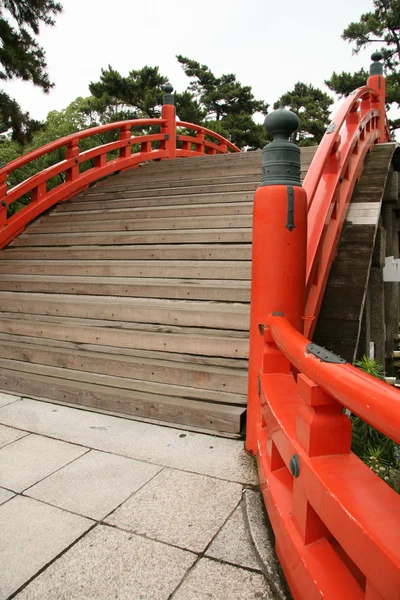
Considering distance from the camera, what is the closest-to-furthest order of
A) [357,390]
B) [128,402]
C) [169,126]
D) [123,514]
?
1. [357,390]
2. [123,514]
3. [128,402]
4. [169,126]

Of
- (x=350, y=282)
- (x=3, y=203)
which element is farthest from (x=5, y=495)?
(x=3, y=203)

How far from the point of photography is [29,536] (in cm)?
195

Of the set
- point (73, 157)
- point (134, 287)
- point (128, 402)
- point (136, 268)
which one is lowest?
point (128, 402)

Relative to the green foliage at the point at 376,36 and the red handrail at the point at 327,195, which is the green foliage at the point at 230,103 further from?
the red handrail at the point at 327,195

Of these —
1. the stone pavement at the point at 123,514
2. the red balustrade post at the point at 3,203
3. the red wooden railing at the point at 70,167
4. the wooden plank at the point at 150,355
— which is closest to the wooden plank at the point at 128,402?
the stone pavement at the point at 123,514

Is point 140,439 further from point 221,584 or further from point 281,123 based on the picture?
point 281,123

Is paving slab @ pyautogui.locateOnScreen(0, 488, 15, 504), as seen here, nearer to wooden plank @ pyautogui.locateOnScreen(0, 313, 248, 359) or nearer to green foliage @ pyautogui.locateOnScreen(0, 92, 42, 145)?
wooden plank @ pyautogui.locateOnScreen(0, 313, 248, 359)

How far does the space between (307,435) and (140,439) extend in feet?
5.70

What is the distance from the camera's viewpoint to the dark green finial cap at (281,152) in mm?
2305

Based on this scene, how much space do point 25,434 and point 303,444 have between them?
2.18 m

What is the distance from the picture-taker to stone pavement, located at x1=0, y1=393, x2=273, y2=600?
1.66m

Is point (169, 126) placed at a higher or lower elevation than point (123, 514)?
higher

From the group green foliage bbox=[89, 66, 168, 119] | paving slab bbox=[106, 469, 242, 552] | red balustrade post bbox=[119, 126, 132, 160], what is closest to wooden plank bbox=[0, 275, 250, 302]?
paving slab bbox=[106, 469, 242, 552]

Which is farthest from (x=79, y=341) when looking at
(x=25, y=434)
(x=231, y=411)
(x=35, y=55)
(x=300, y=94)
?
(x=300, y=94)
